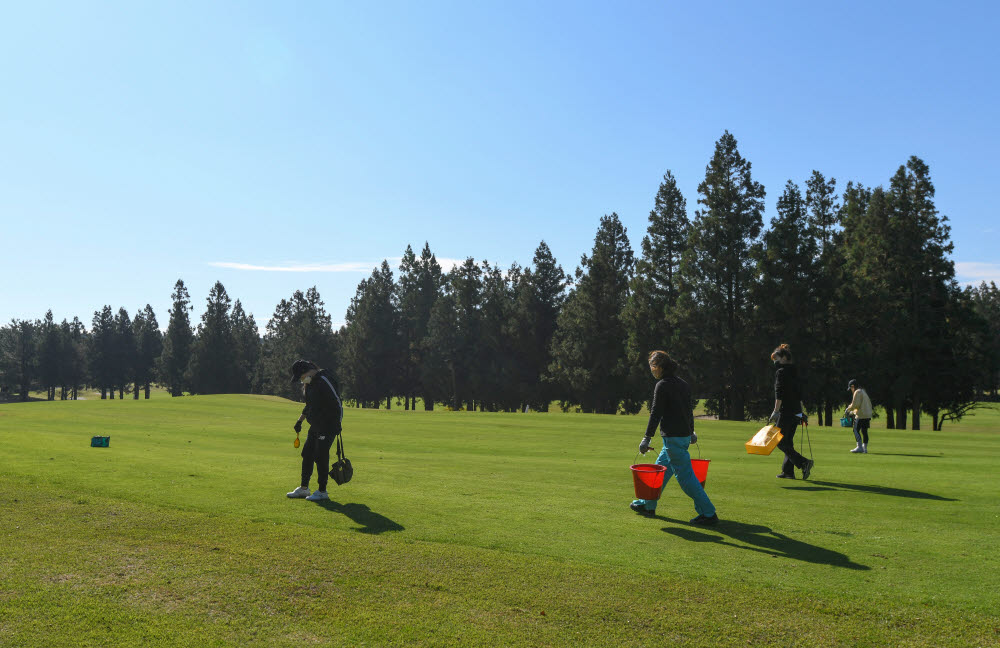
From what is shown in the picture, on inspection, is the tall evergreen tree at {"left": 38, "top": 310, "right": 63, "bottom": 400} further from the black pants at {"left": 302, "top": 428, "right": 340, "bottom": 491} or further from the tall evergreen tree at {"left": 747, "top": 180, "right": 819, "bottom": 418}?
the black pants at {"left": 302, "top": 428, "right": 340, "bottom": 491}

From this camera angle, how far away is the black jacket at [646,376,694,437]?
384 inches

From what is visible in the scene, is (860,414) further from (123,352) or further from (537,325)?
(123,352)

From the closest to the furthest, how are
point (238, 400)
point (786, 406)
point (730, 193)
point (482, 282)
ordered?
point (786, 406) < point (238, 400) < point (730, 193) < point (482, 282)

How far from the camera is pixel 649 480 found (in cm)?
996

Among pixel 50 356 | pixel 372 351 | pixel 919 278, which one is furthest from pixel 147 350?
pixel 919 278

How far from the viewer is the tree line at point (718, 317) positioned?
Result: 53062mm

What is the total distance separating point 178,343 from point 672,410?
123249 mm

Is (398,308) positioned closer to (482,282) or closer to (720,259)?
(482,282)

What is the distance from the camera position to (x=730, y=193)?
185 feet

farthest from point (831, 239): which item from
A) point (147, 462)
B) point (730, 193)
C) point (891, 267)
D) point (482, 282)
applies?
point (147, 462)

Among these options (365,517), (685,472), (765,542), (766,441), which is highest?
(766,441)

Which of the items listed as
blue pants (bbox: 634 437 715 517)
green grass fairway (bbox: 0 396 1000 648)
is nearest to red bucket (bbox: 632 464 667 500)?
blue pants (bbox: 634 437 715 517)

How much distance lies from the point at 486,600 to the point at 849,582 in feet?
12.0

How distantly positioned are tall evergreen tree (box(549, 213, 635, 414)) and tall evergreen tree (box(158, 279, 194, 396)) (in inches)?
2910
